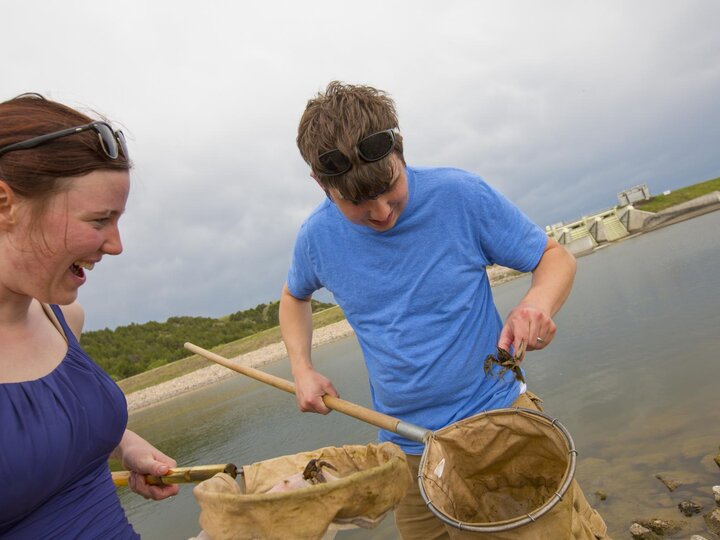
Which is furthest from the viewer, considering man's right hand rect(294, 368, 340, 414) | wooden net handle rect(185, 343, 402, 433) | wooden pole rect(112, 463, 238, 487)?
man's right hand rect(294, 368, 340, 414)

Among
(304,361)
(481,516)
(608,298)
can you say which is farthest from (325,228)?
(608,298)

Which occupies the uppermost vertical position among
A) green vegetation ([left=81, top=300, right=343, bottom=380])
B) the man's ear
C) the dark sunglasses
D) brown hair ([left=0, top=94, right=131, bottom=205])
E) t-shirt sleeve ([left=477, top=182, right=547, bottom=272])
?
brown hair ([left=0, top=94, right=131, bottom=205])

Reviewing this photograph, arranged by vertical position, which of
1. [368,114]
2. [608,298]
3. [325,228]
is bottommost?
[608,298]

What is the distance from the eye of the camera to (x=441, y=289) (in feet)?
6.66

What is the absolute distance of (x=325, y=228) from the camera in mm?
2277

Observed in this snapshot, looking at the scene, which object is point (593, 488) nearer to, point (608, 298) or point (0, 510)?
point (0, 510)

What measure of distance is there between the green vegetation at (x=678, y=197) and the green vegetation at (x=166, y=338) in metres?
30.8

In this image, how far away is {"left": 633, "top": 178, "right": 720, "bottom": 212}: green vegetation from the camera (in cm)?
4484

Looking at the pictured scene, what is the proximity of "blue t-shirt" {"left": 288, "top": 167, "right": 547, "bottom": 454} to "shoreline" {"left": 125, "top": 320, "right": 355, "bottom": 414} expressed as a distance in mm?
21625

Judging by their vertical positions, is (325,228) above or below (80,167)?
below

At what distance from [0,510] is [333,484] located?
2.71ft

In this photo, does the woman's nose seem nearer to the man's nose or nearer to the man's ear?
the man's ear

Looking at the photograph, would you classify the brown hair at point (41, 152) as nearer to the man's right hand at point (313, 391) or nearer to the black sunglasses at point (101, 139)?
the black sunglasses at point (101, 139)

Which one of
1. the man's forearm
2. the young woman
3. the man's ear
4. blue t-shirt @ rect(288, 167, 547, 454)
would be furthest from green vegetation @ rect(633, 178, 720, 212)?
the man's ear
